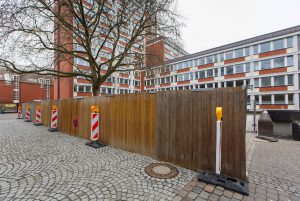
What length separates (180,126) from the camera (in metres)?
4.36

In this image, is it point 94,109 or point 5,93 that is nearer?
point 94,109

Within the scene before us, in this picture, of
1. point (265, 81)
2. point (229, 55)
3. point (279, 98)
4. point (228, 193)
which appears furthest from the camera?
point (229, 55)

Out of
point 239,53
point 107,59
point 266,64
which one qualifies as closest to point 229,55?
point 239,53

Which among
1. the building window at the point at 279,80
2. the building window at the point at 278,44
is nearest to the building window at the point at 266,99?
the building window at the point at 279,80

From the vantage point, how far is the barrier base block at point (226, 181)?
120 inches

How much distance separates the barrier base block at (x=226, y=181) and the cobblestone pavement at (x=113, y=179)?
0.34 ft

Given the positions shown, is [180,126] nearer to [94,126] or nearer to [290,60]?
[94,126]

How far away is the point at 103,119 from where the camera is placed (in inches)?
260

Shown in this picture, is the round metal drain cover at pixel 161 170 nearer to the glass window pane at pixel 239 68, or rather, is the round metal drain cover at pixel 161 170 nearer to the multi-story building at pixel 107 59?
the multi-story building at pixel 107 59

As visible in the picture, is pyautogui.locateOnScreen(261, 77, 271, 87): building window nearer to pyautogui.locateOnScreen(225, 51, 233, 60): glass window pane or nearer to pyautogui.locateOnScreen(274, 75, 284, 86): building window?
pyautogui.locateOnScreen(274, 75, 284, 86): building window

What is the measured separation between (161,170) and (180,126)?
1.25 metres

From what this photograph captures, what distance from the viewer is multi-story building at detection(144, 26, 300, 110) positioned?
87.2 feet

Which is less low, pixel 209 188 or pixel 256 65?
pixel 256 65

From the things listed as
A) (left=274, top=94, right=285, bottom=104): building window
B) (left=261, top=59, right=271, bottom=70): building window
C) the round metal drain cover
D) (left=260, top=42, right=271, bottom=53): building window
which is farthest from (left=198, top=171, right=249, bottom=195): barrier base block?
(left=260, top=42, right=271, bottom=53): building window
